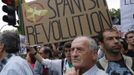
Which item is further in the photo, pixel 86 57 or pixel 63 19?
pixel 63 19

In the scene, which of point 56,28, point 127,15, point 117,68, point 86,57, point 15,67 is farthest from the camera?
point 127,15

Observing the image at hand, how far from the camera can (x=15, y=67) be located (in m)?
5.70

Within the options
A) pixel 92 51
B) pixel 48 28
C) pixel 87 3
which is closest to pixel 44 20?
pixel 48 28

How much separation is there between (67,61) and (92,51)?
2.79 m

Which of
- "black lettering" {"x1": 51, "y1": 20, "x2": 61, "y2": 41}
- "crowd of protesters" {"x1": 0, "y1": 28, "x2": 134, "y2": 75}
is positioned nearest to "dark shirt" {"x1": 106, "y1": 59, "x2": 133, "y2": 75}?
"crowd of protesters" {"x1": 0, "y1": 28, "x2": 134, "y2": 75}

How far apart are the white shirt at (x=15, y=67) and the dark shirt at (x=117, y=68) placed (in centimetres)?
98

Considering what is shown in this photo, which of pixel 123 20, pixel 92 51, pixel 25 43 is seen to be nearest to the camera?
pixel 92 51

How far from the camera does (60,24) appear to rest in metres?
7.83

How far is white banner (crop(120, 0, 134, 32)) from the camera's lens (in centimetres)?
819

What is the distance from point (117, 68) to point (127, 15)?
2159 millimetres

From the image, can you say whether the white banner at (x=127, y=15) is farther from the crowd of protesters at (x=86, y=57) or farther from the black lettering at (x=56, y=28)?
the black lettering at (x=56, y=28)

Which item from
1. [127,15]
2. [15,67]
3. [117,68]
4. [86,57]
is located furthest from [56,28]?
[86,57]

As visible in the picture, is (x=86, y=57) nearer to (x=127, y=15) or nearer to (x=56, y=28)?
(x=56, y=28)

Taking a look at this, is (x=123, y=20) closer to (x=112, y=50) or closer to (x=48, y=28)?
(x=48, y=28)
